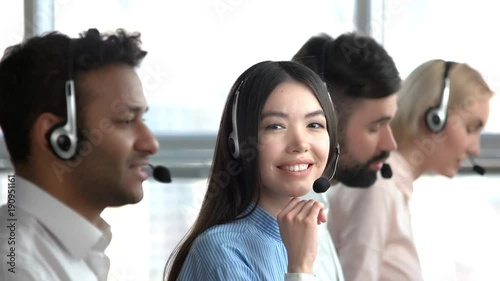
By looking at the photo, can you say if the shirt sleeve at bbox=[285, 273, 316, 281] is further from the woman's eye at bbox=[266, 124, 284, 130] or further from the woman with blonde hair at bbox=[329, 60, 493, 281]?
the woman with blonde hair at bbox=[329, 60, 493, 281]

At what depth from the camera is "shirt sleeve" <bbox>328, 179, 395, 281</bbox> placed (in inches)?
68.6

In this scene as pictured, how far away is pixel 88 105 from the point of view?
1.55 metres

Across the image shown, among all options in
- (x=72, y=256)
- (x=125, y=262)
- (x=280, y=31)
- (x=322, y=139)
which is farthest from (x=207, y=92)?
(x=322, y=139)

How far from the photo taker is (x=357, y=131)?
1.80 m

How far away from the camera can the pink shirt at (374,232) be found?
175 centimetres

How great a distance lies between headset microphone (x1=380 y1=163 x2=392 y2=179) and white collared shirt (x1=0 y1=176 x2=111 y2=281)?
60 cm

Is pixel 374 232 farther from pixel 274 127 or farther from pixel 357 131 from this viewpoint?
pixel 274 127

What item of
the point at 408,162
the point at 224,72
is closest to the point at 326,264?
the point at 408,162

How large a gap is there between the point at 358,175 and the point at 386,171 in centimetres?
6

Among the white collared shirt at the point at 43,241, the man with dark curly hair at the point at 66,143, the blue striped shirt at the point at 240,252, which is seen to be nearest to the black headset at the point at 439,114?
the man with dark curly hair at the point at 66,143

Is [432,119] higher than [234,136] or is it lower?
lower

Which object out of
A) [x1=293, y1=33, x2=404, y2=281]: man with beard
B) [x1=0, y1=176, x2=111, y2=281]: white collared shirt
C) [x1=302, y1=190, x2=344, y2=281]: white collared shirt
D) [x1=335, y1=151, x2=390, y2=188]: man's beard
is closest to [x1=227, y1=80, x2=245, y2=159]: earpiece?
[x1=302, y1=190, x2=344, y2=281]: white collared shirt

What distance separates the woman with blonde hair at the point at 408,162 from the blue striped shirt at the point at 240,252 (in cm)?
62

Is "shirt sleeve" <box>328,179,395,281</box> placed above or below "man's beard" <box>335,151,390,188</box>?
below
